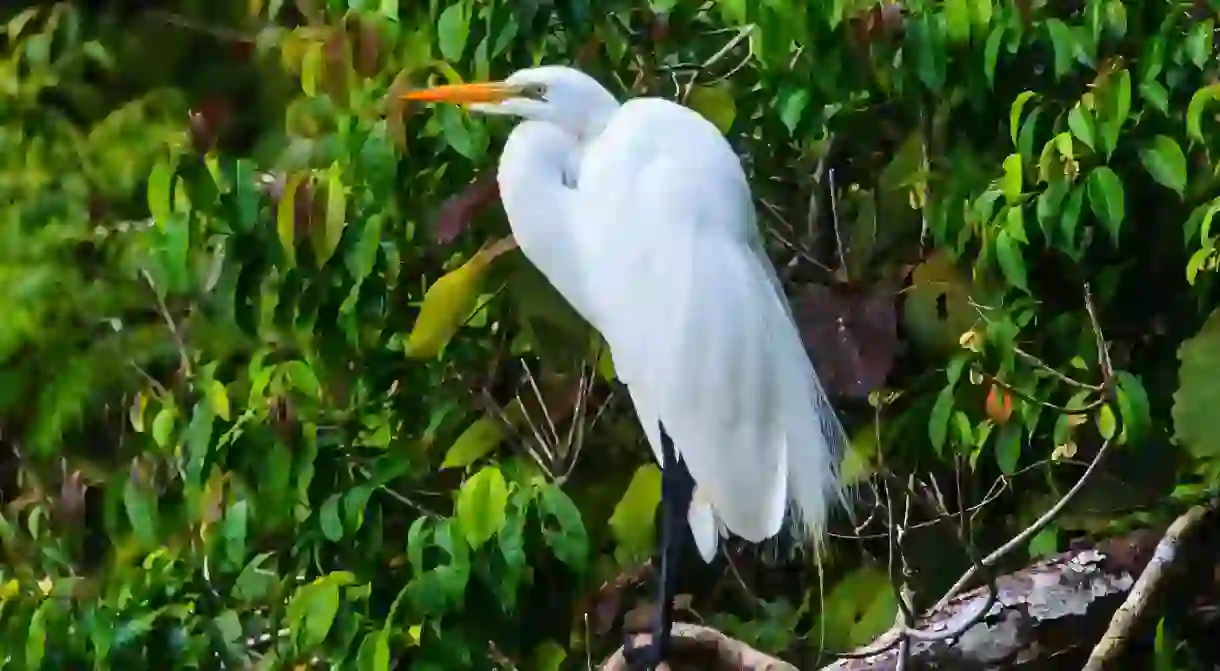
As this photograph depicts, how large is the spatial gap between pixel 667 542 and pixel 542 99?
1.77ft

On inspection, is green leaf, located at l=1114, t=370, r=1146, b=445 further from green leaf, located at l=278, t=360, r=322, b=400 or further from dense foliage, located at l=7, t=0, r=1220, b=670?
green leaf, located at l=278, t=360, r=322, b=400

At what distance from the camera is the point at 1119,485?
1.65m

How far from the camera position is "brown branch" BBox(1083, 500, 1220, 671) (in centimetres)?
162

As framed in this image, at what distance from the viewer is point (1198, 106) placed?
62.3 inches

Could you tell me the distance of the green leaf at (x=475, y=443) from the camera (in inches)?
69.1

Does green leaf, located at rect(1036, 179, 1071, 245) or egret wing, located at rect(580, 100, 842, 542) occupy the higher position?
green leaf, located at rect(1036, 179, 1071, 245)

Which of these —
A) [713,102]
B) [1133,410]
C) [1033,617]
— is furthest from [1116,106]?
[1033,617]

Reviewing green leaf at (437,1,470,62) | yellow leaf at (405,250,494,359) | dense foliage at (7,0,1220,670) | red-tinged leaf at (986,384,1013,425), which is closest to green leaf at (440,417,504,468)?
dense foliage at (7,0,1220,670)

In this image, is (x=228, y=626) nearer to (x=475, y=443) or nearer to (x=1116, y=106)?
(x=475, y=443)

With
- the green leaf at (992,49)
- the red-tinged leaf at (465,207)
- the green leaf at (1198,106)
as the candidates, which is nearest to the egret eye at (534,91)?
the red-tinged leaf at (465,207)

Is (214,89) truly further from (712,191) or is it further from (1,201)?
(712,191)

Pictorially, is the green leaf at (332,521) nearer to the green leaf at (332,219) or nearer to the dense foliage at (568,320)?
the dense foliage at (568,320)

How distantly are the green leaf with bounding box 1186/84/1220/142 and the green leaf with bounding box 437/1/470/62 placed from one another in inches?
32.3

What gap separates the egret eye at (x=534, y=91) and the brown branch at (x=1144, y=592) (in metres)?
0.87
